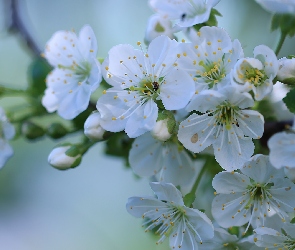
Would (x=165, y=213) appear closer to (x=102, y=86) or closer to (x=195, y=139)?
(x=195, y=139)

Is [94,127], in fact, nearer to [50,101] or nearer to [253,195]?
[50,101]

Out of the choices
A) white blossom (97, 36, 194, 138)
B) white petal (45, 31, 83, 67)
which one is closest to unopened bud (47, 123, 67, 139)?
white petal (45, 31, 83, 67)

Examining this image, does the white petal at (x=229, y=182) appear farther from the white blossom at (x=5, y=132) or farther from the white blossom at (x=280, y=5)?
the white blossom at (x=5, y=132)

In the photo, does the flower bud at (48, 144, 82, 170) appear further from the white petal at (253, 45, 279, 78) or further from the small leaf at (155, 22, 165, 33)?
the white petal at (253, 45, 279, 78)

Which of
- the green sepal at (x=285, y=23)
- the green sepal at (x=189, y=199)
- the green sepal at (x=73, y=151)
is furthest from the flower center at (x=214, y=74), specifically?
the green sepal at (x=73, y=151)

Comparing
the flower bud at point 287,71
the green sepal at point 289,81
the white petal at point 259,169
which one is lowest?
the white petal at point 259,169

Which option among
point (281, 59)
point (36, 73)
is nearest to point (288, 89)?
point (281, 59)
